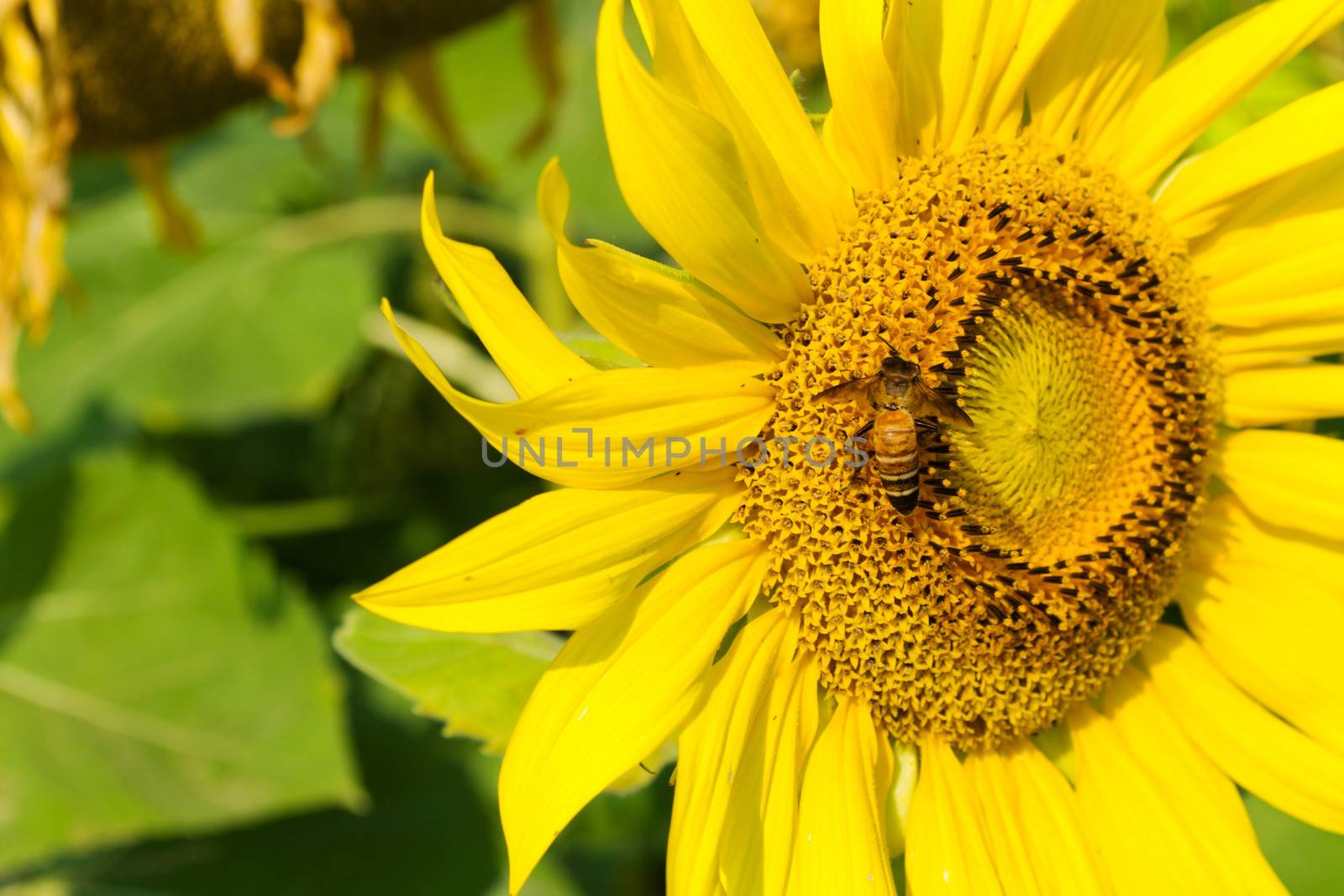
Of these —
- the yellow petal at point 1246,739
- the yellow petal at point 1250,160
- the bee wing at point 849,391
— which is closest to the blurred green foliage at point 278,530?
the yellow petal at point 1250,160

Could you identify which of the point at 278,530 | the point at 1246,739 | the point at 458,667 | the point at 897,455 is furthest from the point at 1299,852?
the point at 278,530

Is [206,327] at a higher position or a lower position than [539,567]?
lower

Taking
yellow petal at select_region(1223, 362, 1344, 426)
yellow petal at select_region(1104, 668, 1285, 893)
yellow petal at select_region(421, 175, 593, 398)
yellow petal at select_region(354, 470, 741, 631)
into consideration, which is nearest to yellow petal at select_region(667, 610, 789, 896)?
yellow petal at select_region(354, 470, 741, 631)

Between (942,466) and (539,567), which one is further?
(942,466)

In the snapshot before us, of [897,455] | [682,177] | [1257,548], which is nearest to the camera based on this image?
[682,177]

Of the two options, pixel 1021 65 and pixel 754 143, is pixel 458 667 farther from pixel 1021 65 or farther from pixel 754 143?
pixel 1021 65

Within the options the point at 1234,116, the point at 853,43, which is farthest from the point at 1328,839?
the point at 853,43
